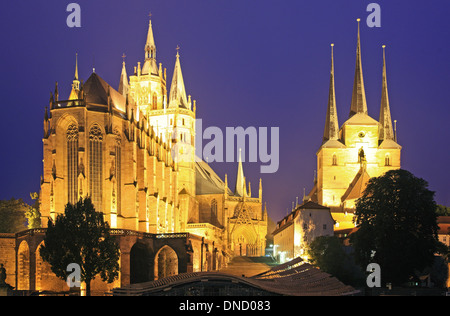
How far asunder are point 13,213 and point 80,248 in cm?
3862

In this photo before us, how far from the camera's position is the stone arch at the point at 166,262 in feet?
246

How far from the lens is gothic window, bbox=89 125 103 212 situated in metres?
74.6

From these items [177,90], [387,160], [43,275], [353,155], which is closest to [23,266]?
[43,275]

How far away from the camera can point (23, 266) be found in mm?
66062

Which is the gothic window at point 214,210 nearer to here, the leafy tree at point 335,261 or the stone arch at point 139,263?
the leafy tree at point 335,261

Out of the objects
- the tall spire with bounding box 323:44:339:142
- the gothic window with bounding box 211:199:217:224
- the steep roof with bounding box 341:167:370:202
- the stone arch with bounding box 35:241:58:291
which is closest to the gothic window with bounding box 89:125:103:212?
the stone arch with bounding box 35:241:58:291

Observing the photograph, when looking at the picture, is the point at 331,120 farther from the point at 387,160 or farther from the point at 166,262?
the point at 166,262

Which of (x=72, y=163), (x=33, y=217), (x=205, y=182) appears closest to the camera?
(x=72, y=163)

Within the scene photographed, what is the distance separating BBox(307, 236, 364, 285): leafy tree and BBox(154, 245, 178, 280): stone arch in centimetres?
1438

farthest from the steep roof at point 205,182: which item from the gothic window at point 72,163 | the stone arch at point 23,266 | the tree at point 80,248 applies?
the tree at point 80,248

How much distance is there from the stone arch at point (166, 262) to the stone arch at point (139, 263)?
2.77 meters
